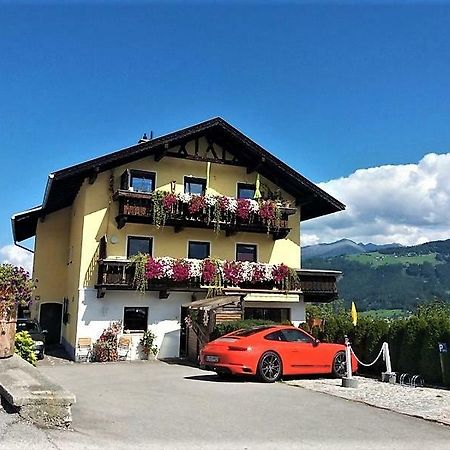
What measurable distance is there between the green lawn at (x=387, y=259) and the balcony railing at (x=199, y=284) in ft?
339

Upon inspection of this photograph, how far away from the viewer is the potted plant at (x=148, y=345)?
2297 cm

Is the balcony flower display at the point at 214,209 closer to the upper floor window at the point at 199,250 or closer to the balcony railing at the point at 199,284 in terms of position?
the upper floor window at the point at 199,250

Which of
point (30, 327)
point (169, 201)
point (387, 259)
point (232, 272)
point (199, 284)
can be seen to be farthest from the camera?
point (387, 259)

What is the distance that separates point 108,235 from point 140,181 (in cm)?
281

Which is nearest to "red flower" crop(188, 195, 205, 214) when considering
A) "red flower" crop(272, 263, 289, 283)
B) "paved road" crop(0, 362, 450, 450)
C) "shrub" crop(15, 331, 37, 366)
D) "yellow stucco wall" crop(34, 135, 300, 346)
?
"yellow stucco wall" crop(34, 135, 300, 346)

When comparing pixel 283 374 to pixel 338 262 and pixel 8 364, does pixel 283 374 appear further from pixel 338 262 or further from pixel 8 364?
pixel 338 262

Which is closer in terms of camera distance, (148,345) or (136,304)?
(148,345)

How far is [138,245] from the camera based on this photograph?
80.0ft

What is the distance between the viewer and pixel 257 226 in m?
25.5

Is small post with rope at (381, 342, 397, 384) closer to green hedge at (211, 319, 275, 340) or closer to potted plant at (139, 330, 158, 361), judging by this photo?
green hedge at (211, 319, 275, 340)

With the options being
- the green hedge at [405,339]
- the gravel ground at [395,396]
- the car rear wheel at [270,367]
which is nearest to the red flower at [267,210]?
the green hedge at [405,339]

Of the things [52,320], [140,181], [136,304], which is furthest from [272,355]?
[52,320]

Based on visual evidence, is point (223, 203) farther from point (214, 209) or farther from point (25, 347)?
point (25, 347)

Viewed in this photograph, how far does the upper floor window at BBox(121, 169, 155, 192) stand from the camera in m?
24.1
